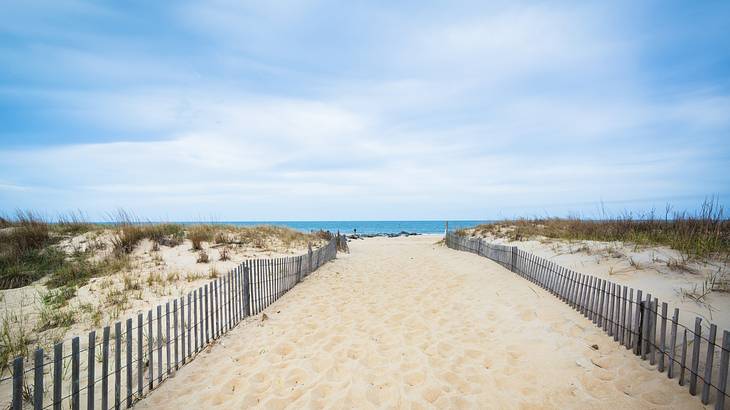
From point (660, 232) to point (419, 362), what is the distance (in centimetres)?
1109

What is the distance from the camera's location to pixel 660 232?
11430mm

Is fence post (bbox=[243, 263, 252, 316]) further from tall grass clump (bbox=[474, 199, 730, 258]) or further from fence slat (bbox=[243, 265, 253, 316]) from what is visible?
tall grass clump (bbox=[474, 199, 730, 258])

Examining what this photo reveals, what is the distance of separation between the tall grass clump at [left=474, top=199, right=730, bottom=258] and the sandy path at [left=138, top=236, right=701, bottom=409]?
416 cm

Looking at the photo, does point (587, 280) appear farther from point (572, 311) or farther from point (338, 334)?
point (338, 334)

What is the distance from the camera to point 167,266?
10258 millimetres

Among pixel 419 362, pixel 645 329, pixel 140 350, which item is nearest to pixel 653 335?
pixel 645 329

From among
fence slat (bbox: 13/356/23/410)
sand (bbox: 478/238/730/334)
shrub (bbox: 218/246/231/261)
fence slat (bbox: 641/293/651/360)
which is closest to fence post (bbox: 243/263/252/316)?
fence slat (bbox: 13/356/23/410)

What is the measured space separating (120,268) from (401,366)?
866cm

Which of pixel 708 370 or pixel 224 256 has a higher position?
pixel 708 370

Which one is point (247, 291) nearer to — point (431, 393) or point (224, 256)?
point (431, 393)

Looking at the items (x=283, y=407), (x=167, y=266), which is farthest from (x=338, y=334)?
(x=167, y=266)

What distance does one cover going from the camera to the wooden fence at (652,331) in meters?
3.66

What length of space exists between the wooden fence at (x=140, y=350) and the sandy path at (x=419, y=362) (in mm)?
271

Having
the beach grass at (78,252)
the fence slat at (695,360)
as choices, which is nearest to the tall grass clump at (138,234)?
the beach grass at (78,252)
